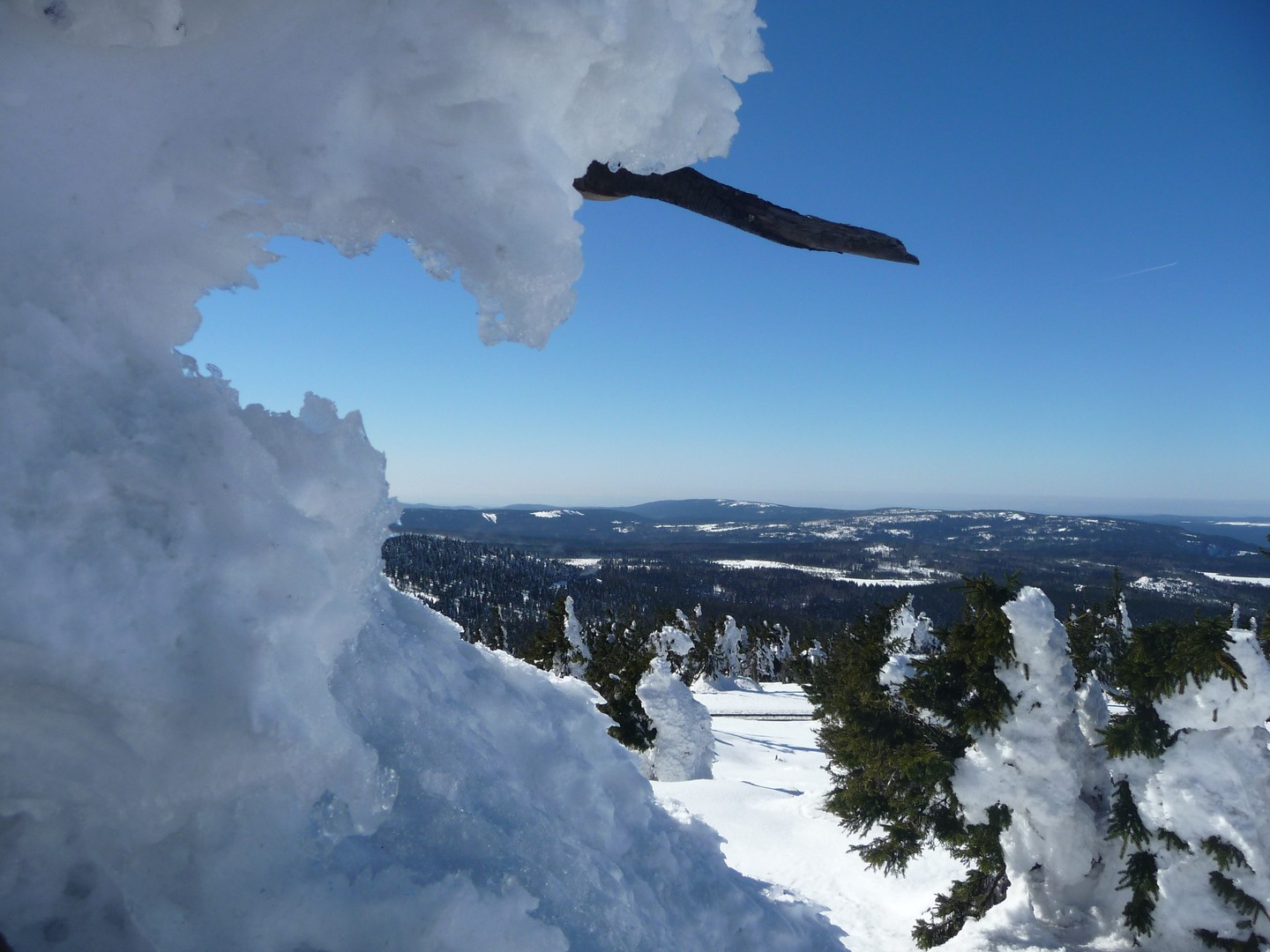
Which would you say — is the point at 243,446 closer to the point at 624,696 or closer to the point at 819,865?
the point at 819,865

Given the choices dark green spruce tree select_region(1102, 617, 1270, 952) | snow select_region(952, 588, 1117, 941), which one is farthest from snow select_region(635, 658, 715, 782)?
dark green spruce tree select_region(1102, 617, 1270, 952)

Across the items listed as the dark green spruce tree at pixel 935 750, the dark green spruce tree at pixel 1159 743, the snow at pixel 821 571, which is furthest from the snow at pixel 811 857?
the snow at pixel 821 571

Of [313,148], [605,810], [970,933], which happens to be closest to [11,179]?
[313,148]

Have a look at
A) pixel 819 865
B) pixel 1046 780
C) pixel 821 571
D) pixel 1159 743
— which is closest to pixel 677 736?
pixel 819 865

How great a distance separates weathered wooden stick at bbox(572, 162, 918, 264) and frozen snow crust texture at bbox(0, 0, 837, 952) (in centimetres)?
27

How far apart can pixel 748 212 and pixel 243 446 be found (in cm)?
185

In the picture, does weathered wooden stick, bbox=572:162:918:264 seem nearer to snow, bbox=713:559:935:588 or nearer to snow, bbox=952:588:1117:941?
snow, bbox=952:588:1117:941

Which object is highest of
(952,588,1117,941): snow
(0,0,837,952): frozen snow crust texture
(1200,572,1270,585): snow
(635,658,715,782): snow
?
(0,0,837,952): frozen snow crust texture

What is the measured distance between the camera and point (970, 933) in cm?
888

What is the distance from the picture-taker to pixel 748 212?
2.40 m

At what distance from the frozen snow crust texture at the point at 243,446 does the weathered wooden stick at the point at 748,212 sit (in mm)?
272

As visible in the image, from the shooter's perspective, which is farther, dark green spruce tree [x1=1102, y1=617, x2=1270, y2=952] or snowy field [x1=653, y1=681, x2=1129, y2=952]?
snowy field [x1=653, y1=681, x2=1129, y2=952]

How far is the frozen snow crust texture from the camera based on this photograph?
54.1 inches

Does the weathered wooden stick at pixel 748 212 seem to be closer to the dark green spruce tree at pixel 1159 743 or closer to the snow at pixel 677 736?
the dark green spruce tree at pixel 1159 743
